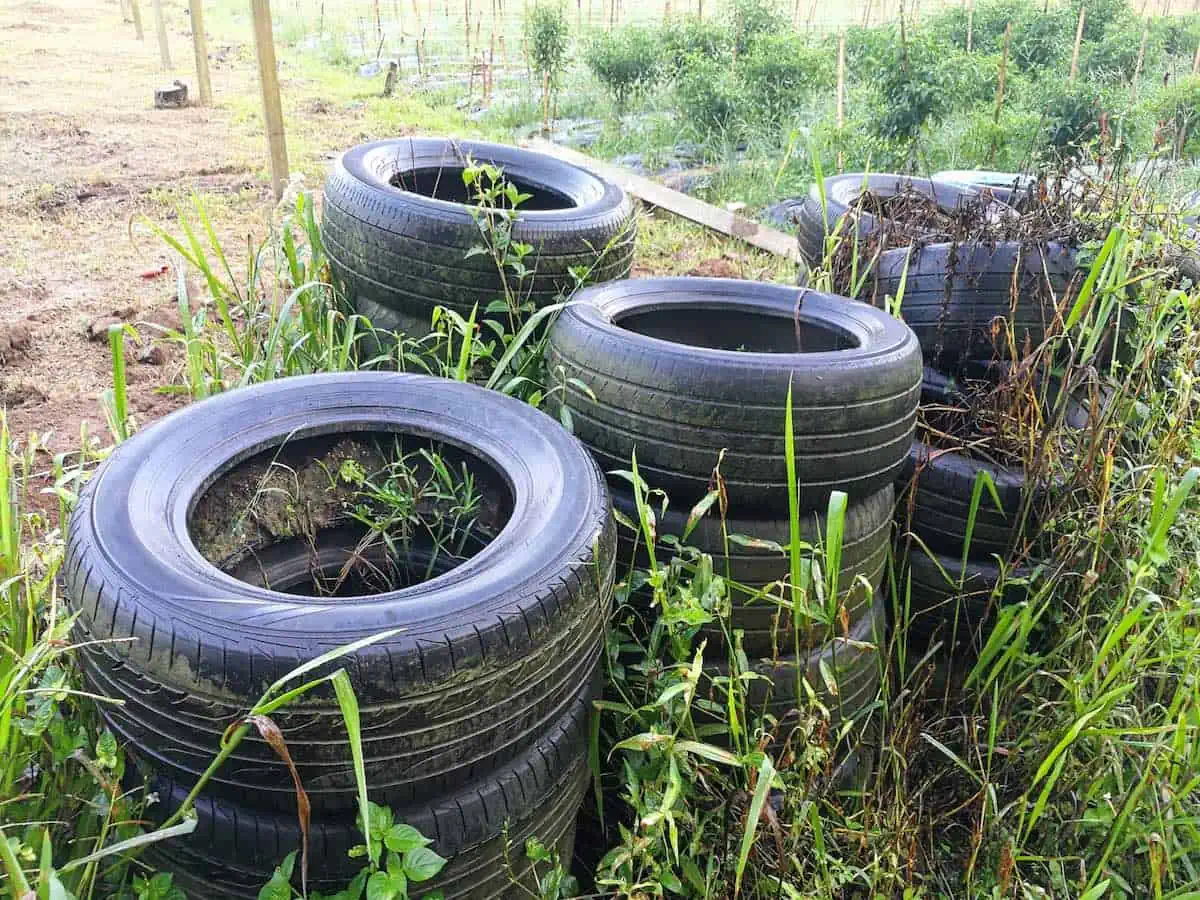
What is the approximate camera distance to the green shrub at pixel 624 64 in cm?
940

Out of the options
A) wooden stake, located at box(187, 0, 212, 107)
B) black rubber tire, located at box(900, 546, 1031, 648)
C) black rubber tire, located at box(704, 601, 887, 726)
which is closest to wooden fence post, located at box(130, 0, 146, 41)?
wooden stake, located at box(187, 0, 212, 107)

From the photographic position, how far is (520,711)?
1.64 m

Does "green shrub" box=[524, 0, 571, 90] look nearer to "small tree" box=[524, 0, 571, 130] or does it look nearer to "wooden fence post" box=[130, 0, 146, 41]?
"small tree" box=[524, 0, 571, 130]

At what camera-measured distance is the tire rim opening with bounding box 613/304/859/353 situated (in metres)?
2.74

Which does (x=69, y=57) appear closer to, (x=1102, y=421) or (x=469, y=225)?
(x=469, y=225)

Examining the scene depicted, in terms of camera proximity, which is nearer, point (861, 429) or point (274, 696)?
point (274, 696)

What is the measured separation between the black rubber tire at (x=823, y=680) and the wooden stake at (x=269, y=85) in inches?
132

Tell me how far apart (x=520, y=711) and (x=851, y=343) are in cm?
144

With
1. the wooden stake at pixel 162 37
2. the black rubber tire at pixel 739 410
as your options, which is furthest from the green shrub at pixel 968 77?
the wooden stake at pixel 162 37

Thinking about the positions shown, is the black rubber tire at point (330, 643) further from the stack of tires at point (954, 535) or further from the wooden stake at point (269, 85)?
the wooden stake at point (269, 85)

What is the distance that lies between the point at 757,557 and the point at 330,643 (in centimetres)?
107

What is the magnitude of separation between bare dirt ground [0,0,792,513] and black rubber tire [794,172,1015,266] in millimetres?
1105

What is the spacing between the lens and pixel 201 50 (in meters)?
8.63

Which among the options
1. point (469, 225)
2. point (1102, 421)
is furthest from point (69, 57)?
point (1102, 421)
